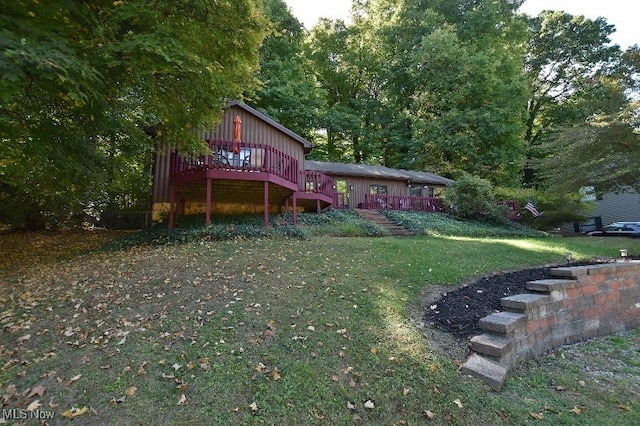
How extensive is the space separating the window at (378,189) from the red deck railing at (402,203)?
3.31ft

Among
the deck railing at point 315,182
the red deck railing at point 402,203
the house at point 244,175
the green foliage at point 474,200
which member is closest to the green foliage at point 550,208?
the green foliage at point 474,200

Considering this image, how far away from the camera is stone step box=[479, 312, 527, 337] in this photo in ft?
12.8

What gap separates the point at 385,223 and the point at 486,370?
40.1 ft

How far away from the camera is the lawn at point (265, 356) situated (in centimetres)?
292

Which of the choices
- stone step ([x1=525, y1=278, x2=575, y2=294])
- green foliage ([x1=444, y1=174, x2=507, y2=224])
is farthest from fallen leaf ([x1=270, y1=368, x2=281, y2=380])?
green foliage ([x1=444, y1=174, x2=507, y2=224])

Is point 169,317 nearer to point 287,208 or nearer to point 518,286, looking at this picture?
point 518,286

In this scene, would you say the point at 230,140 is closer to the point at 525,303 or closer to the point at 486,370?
the point at 525,303

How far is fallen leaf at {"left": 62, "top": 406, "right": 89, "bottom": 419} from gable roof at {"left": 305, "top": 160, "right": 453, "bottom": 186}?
1700 centimetres

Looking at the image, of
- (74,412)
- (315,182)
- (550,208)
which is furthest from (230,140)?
(550,208)

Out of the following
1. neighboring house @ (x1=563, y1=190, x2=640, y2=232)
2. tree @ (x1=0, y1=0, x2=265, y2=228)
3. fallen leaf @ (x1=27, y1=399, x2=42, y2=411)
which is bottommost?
fallen leaf @ (x1=27, y1=399, x2=42, y2=411)

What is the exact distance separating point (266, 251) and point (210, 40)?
4653 millimetres

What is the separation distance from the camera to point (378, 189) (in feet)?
73.0

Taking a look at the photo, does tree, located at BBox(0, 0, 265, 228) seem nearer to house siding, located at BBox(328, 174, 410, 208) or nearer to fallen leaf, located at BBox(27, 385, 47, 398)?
fallen leaf, located at BBox(27, 385, 47, 398)

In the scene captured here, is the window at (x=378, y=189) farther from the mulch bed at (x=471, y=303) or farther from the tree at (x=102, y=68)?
the mulch bed at (x=471, y=303)
